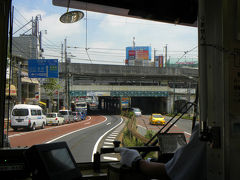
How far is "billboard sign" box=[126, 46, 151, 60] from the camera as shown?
2.24 meters

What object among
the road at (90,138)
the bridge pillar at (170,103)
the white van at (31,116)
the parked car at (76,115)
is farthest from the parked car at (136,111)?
the parked car at (76,115)

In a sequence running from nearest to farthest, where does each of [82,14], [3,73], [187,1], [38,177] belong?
[38,177] < [3,73] < [187,1] < [82,14]

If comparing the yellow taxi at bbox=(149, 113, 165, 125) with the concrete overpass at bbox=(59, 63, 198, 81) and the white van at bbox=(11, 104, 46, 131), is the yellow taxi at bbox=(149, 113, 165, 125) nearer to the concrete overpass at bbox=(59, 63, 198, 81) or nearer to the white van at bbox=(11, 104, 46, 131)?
the concrete overpass at bbox=(59, 63, 198, 81)

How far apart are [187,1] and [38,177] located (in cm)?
184

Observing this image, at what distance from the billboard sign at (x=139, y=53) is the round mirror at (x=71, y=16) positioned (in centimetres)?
58

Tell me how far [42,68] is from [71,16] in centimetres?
71

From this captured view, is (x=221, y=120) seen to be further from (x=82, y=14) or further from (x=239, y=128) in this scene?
(x=82, y=14)

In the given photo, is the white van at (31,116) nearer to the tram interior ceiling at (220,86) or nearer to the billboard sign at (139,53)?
the billboard sign at (139,53)

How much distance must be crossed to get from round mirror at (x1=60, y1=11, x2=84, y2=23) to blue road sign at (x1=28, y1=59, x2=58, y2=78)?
54 centimetres

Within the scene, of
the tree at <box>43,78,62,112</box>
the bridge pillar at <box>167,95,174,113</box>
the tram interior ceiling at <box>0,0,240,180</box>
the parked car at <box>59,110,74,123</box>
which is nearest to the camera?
the tram interior ceiling at <box>0,0,240,180</box>

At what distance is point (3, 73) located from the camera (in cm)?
187

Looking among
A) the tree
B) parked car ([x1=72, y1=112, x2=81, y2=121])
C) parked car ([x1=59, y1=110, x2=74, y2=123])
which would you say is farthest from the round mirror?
parked car ([x1=72, y1=112, x2=81, y2=121])

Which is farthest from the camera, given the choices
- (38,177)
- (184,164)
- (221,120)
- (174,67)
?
(174,67)

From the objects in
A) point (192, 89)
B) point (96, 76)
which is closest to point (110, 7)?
point (96, 76)
